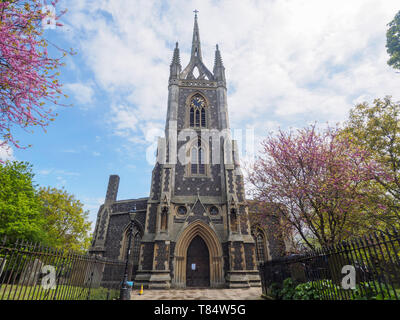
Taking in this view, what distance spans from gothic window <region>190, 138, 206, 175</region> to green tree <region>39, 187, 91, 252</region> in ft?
67.4

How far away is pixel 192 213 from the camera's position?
17.0 meters

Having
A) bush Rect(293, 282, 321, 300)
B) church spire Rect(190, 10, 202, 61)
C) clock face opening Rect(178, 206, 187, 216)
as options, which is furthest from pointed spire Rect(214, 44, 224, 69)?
bush Rect(293, 282, 321, 300)

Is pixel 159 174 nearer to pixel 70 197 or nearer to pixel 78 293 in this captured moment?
pixel 78 293

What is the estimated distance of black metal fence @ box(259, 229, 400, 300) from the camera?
182 inches

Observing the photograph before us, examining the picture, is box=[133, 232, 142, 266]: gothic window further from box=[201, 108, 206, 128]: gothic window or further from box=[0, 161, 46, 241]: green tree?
box=[201, 108, 206, 128]: gothic window

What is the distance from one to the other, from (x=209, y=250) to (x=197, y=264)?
1403mm

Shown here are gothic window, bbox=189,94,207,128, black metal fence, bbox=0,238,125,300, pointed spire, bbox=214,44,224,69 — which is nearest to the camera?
black metal fence, bbox=0,238,125,300

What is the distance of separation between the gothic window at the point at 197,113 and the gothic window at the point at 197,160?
246 cm

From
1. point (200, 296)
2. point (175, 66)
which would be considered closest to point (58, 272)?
point (200, 296)

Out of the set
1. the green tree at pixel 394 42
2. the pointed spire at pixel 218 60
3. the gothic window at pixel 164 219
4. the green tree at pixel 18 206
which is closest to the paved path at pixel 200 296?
the gothic window at pixel 164 219

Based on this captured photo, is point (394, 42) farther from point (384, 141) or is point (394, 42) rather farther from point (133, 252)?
point (133, 252)

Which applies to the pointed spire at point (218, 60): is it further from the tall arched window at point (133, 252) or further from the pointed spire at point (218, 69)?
the tall arched window at point (133, 252)

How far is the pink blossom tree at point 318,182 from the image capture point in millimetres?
8516
